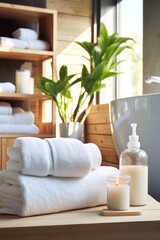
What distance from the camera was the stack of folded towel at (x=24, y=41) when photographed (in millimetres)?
2267

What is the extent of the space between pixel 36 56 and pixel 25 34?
0.17 metres

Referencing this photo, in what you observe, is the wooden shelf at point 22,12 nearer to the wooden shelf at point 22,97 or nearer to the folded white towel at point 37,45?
the folded white towel at point 37,45

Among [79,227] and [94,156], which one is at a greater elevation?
[94,156]

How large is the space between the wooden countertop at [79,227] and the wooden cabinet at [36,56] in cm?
155

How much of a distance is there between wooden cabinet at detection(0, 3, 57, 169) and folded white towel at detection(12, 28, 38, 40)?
9cm

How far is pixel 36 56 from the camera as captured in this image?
8.04 ft

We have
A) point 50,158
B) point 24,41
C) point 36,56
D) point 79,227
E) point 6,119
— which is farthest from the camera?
point 36,56

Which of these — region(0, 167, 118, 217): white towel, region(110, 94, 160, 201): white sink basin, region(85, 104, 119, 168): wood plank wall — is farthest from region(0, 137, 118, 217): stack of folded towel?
region(85, 104, 119, 168): wood plank wall

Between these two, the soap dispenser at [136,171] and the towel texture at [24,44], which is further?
the towel texture at [24,44]

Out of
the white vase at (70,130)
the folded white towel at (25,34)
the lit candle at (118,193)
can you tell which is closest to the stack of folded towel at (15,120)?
the white vase at (70,130)

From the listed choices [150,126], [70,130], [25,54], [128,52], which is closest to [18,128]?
[70,130]

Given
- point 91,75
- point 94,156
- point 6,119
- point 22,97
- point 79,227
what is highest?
point 91,75

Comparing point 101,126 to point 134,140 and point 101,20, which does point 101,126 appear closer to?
point 101,20

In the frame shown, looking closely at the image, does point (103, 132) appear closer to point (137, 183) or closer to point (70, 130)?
point (70, 130)
